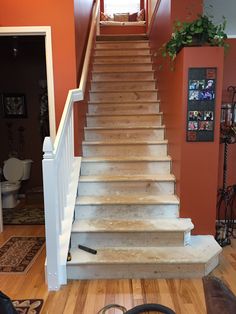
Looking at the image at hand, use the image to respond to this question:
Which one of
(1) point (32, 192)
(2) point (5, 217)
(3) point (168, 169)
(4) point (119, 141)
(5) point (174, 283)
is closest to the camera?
(5) point (174, 283)

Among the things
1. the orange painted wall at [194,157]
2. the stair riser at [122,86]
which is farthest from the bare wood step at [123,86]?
the orange painted wall at [194,157]

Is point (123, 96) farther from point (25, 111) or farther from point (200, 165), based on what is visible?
point (25, 111)

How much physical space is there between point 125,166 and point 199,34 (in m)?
1.49

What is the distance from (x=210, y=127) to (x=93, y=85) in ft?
7.01

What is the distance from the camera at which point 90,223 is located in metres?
2.75

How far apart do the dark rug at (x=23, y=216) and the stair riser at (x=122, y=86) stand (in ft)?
6.34

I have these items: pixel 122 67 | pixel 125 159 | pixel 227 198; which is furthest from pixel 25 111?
pixel 227 198

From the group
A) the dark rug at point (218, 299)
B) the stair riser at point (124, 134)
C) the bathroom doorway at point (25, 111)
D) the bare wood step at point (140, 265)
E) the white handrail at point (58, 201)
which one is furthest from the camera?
the bathroom doorway at point (25, 111)

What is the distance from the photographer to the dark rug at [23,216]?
12.6 feet

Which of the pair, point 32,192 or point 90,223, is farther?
point 32,192

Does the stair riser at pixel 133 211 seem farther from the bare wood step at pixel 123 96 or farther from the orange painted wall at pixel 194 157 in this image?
the bare wood step at pixel 123 96

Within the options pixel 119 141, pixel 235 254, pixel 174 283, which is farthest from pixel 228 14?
pixel 174 283

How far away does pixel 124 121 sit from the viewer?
3805mm

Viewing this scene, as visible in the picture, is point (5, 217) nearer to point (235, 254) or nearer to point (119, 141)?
→ point (119, 141)
